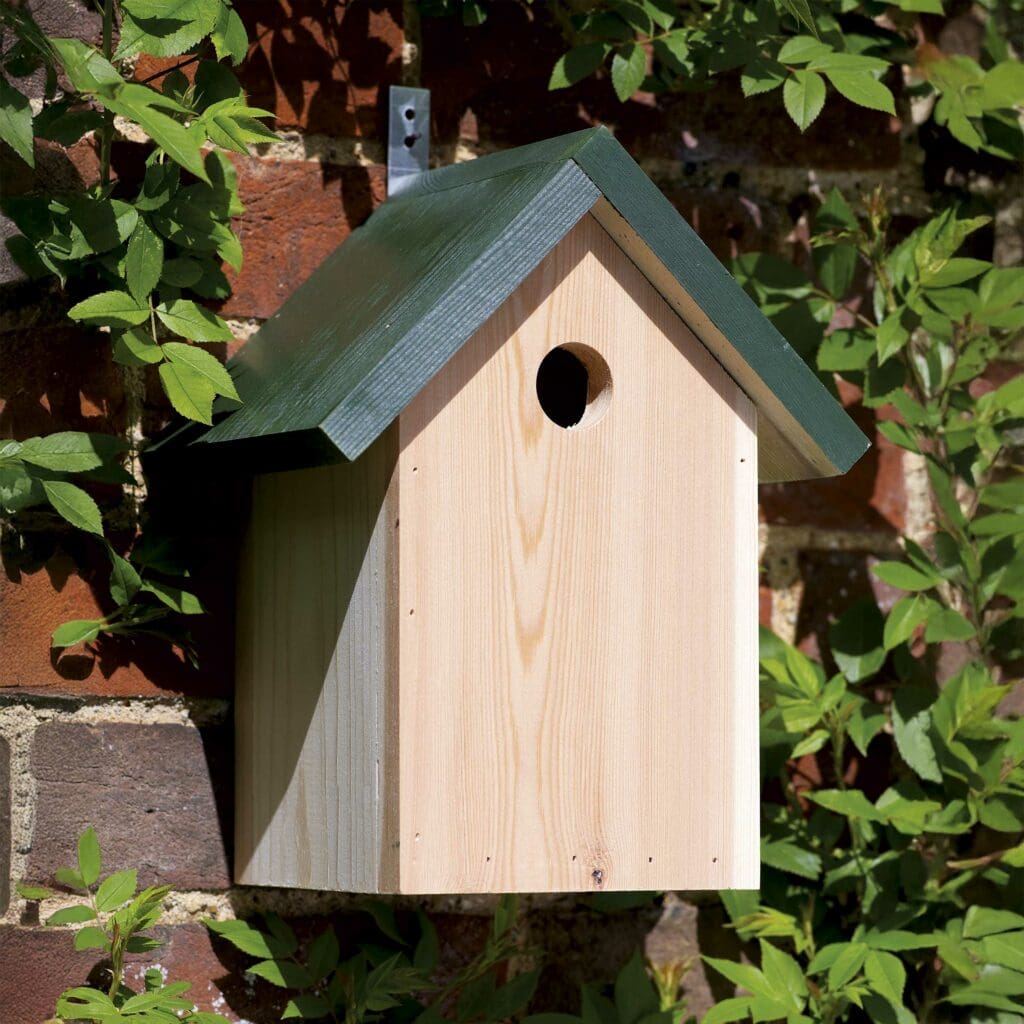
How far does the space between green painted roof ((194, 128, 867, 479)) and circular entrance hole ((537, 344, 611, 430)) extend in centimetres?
10

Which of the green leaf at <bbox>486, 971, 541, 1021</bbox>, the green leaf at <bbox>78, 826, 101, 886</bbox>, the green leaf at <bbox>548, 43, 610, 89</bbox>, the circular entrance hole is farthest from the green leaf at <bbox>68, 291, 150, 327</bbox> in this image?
the green leaf at <bbox>486, 971, 541, 1021</bbox>

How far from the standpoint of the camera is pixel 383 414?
1.45 metres

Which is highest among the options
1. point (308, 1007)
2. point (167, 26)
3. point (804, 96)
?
point (804, 96)

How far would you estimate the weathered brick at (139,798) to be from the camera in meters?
1.74

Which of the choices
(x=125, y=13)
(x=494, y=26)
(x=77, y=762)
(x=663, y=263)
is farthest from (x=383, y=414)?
(x=494, y=26)

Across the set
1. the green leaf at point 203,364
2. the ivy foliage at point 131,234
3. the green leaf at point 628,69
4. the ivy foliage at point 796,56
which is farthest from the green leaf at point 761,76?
the green leaf at point 203,364

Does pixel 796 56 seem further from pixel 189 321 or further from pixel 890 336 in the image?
pixel 189 321

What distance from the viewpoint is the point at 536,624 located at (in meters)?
1.54

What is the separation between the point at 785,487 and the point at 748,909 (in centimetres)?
48

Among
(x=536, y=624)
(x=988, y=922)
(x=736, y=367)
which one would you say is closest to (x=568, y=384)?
(x=736, y=367)

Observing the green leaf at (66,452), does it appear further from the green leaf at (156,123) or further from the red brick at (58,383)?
the green leaf at (156,123)

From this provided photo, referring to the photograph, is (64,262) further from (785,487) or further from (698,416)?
(785,487)

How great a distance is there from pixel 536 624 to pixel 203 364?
36 centimetres

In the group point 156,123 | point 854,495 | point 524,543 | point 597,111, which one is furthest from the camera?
point 854,495
